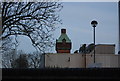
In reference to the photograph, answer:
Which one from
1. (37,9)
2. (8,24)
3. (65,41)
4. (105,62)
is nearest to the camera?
(8,24)

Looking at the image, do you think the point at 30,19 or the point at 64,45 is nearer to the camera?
the point at 30,19

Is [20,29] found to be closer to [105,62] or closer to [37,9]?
[37,9]

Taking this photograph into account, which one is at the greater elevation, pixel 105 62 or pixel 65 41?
pixel 65 41

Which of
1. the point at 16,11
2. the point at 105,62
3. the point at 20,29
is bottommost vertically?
the point at 105,62

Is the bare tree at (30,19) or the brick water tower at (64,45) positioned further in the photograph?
the brick water tower at (64,45)

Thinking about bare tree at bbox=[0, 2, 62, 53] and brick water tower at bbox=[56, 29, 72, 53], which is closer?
bare tree at bbox=[0, 2, 62, 53]

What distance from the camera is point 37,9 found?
1147 centimetres
